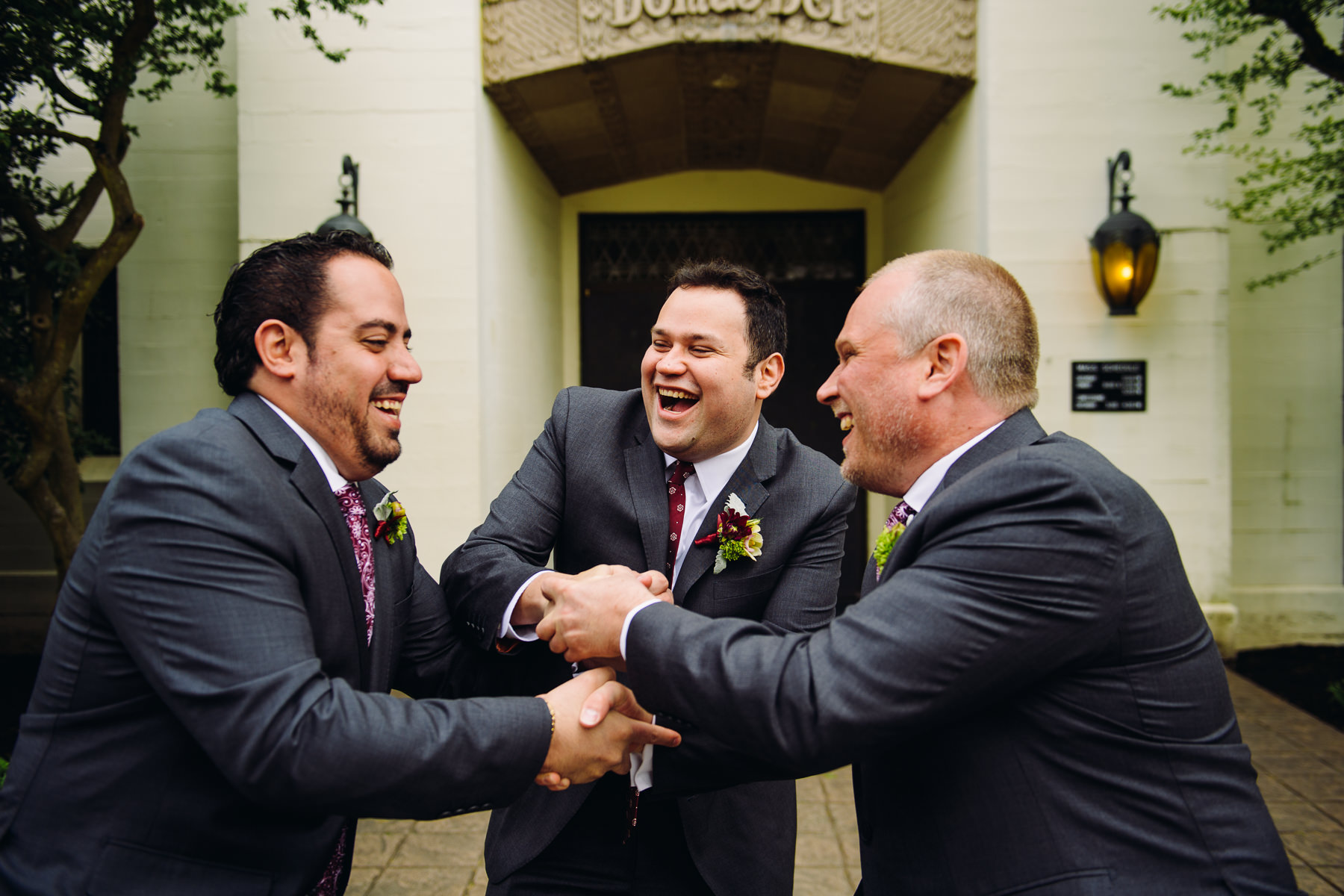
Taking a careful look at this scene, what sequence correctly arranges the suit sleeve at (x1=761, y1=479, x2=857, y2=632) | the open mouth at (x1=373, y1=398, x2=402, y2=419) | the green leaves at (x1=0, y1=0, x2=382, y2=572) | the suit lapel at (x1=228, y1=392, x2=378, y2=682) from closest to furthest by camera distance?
1. the suit lapel at (x1=228, y1=392, x2=378, y2=682)
2. the open mouth at (x1=373, y1=398, x2=402, y2=419)
3. the suit sleeve at (x1=761, y1=479, x2=857, y2=632)
4. the green leaves at (x1=0, y1=0, x2=382, y2=572)

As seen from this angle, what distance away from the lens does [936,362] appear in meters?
1.86

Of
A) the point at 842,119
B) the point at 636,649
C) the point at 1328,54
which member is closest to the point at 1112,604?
the point at 636,649

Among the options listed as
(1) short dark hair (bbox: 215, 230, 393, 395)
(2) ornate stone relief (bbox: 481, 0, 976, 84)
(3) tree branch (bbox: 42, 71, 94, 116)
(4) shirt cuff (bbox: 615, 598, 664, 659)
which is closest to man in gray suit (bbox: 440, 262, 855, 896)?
(4) shirt cuff (bbox: 615, 598, 664, 659)

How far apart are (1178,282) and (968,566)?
540 cm

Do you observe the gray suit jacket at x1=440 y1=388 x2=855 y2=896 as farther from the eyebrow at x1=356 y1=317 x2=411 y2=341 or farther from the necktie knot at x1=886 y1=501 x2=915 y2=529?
the eyebrow at x1=356 y1=317 x2=411 y2=341

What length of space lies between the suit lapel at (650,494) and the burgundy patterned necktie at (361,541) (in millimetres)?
721

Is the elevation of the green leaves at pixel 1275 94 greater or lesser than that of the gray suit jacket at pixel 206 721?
greater

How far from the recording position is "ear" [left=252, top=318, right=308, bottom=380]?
183cm

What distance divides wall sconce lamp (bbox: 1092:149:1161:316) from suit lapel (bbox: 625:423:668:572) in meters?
4.37

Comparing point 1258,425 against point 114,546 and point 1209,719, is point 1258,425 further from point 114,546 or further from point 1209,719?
point 114,546

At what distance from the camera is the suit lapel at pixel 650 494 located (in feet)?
7.74

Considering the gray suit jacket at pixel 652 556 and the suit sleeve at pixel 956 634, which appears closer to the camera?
the suit sleeve at pixel 956 634

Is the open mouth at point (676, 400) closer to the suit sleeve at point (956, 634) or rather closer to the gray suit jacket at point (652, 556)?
the gray suit jacket at point (652, 556)

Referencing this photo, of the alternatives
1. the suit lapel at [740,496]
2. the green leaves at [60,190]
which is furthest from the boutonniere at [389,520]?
the green leaves at [60,190]
